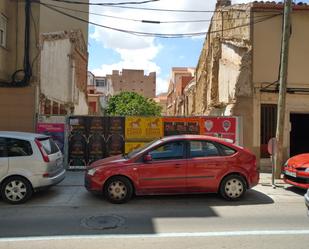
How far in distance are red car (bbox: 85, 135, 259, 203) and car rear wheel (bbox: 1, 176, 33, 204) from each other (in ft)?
4.46

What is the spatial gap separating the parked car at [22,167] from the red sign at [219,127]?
21.3 ft

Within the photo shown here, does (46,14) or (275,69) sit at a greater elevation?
(46,14)

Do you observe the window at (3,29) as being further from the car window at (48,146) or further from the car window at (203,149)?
the car window at (203,149)

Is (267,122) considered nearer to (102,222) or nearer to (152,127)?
(152,127)

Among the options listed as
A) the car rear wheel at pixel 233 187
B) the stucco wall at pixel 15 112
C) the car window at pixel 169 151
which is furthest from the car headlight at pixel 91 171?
the stucco wall at pixel 15 112

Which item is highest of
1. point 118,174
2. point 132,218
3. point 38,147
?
point 38,147

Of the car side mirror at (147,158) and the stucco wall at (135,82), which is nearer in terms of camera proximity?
the car side mirror at (147,158)

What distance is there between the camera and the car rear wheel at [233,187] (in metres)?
9.12

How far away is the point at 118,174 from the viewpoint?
881 cm

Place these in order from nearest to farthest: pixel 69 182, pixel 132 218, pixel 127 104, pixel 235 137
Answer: pixel 132 218 → pixel 69 182 → pixel 235 137 → pixel 127 104

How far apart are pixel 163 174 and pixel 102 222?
2.17 m

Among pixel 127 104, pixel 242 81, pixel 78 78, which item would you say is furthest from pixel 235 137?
pixel 127 104

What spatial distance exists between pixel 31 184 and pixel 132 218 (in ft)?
9.11

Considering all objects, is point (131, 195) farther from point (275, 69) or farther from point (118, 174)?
point (275, 69)
